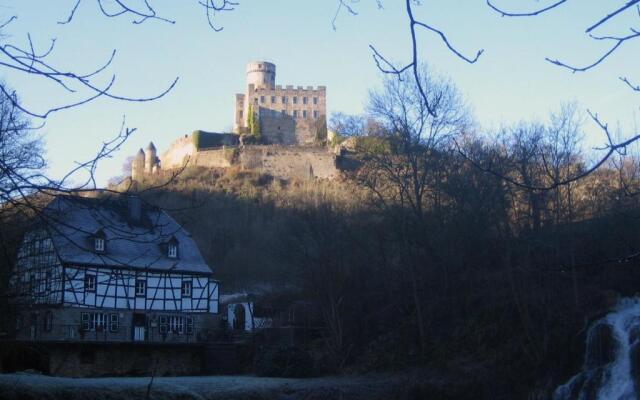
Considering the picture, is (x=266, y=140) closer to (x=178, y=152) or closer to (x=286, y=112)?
(x=286, y=112)

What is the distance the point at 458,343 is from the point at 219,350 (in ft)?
32.6

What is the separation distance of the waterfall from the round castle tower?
6670 centimetres

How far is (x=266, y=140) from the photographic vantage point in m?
76.1

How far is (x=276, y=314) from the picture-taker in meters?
35.1

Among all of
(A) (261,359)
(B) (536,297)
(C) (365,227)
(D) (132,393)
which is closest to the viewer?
(D) (132,393)

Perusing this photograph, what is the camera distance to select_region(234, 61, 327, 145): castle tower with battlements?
78.1 m

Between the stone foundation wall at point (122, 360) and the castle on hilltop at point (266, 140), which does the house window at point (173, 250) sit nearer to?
the stone foundation wall at point (122, 360)

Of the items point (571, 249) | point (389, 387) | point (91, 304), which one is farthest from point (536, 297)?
point (91, 304)

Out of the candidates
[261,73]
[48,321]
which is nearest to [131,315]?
[48,321]

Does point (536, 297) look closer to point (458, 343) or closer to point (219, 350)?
point (458, 343)

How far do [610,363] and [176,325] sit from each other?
18241mm

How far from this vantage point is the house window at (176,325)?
3397 centimetres

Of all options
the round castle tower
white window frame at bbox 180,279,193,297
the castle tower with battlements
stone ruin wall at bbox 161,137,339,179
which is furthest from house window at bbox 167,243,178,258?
the round castle tower

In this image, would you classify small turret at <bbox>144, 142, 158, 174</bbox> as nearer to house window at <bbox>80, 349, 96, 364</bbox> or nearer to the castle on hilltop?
the castle on hilltop
